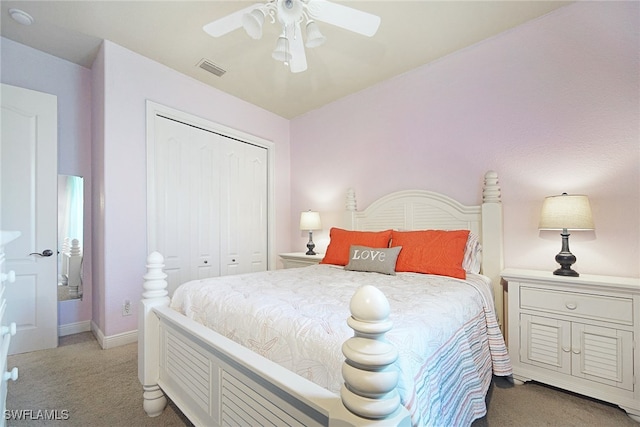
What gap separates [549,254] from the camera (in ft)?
7.13

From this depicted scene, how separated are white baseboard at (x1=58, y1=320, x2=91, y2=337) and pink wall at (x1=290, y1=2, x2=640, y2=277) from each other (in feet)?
10.5

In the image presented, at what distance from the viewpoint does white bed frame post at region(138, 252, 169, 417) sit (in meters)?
1.60

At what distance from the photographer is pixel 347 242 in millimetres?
2701

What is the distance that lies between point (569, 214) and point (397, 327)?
1616 millimetres

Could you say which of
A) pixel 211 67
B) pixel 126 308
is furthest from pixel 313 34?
pixel 126 308

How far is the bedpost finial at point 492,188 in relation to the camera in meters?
2.33

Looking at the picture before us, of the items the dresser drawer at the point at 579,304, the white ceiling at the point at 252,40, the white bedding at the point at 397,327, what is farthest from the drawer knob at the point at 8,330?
the dresser drawer at the point at 579,304

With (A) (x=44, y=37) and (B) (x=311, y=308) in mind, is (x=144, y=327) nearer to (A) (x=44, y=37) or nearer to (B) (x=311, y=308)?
(B) (x=311, y=308)

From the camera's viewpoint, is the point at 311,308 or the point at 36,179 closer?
the point at 311,308

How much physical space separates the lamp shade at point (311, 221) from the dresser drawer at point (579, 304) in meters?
2.16

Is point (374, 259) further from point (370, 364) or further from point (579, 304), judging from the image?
point (370, 364)

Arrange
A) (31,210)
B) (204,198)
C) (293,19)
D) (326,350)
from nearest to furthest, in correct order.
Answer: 1. (326,350)
2. (293,19)
3. (31,210)
4. (204,198)

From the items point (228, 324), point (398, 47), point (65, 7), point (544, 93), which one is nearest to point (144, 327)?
point (228, 324)

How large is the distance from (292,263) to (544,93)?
2894 mm
